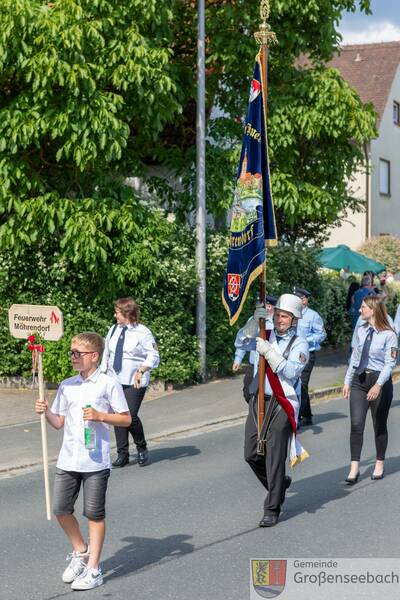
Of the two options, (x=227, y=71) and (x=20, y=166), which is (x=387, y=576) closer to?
(x=20, y=166)

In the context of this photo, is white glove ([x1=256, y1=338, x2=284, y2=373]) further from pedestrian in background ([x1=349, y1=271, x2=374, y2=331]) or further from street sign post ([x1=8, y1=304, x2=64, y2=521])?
pedestrian in background ([x1=349, y1=271, x2=374, y2=331])

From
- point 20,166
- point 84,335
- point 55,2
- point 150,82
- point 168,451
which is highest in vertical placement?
point 55,2

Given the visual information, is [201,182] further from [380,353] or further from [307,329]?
[380,353]

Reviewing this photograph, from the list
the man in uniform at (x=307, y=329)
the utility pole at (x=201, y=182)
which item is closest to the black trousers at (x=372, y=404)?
the man in uniform at (x=307, y=329)

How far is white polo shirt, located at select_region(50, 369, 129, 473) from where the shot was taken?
612 centimetres

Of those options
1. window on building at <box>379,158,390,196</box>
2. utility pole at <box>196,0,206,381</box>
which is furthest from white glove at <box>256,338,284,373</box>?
window on building at <box>379,158,390,196</box>

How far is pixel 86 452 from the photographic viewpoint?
6.12m

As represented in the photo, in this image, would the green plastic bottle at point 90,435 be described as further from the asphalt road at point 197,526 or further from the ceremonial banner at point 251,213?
the ceremonial banner at point 251,213

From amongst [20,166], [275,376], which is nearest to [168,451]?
[275,376]

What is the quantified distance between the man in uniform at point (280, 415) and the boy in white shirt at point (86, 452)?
1751 millimetres

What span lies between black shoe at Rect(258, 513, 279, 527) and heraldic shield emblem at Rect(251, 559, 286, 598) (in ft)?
3.44

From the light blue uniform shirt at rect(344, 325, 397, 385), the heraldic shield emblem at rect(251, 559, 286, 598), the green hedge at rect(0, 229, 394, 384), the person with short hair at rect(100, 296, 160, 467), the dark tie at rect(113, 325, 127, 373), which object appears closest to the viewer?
the heraldic shield emblem at rect(251, 559, 286, 598)

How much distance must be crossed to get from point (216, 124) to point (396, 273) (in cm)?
1886

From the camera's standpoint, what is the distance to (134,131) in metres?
15.6
